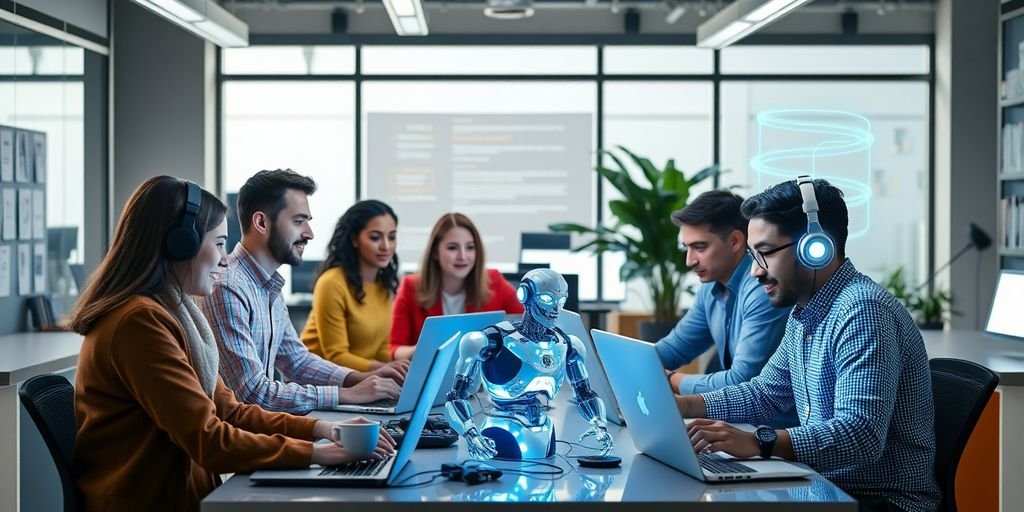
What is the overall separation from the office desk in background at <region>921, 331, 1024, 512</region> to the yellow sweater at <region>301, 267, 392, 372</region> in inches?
80.7

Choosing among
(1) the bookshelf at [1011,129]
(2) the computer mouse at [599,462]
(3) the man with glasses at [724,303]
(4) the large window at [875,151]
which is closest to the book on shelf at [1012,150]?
(1) the bookshelf at [1011,129]

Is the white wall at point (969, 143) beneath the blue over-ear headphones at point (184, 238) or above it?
above

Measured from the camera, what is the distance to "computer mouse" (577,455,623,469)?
2000 millimetres

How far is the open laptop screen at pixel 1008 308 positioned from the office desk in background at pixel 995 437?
2.6 inches

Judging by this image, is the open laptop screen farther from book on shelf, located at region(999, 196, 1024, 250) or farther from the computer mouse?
the computer mouse

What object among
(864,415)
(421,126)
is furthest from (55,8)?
(864,415)

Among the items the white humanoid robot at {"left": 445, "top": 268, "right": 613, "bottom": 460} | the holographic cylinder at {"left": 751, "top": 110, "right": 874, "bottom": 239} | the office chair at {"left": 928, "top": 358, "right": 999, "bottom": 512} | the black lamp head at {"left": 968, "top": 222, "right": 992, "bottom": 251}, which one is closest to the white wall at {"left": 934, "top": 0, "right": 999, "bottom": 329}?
the black lamp head at {"left": 968, "top": 222, "right": 992, "bottom": 251}

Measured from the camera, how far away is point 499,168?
7750mm

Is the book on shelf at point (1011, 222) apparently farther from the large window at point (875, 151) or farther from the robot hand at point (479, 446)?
the robot hand at point (479, 446)

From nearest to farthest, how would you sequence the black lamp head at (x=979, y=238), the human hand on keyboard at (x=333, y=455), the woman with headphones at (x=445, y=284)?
the human hand on keyboard at (x=333, y=455) → the woman with headphones at (x=445, y=284) → the black lamp head at (x=979, y=238)

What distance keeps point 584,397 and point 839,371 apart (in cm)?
52

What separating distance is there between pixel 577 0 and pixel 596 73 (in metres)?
0.55

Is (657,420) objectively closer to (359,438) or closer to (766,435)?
(766,435)

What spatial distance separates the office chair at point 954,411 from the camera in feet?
7.45
